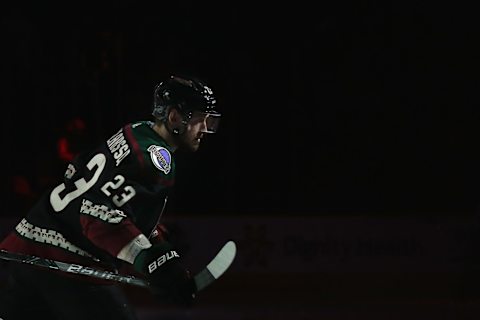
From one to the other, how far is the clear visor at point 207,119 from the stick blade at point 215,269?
545mm

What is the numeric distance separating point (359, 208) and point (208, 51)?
3.56 metres

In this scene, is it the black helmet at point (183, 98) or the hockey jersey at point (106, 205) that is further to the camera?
the black helmet at point (183, 98)

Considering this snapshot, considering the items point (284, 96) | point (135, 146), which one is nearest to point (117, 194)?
point (135, 146)

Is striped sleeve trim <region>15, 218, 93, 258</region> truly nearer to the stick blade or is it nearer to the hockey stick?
the hockey stick

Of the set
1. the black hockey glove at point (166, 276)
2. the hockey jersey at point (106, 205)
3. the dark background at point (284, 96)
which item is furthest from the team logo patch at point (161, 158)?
the dark background at point (284, 96)

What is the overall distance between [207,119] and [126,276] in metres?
0.71

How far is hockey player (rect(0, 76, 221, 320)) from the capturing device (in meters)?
3.67

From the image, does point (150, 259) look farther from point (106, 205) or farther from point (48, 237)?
point (48, 237)

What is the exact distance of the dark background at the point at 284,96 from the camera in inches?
632

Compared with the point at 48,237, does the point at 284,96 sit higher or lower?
lower

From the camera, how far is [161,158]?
3842mm

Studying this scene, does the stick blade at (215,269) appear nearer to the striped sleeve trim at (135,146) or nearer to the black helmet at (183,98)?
the striped sleeve trim at (135,146)

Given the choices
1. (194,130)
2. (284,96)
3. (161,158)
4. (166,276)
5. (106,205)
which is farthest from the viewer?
(284,96)

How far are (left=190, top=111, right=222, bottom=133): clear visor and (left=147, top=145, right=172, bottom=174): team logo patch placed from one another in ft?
0.77
